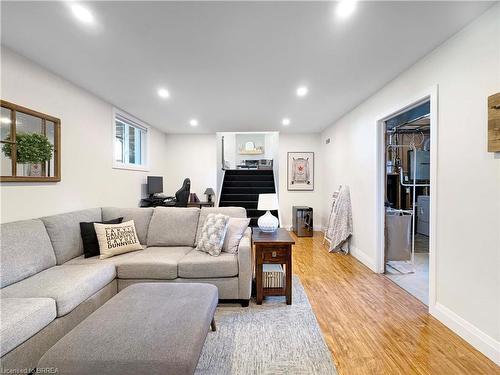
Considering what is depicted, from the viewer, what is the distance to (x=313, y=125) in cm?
548

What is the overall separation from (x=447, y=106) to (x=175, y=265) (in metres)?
2.91

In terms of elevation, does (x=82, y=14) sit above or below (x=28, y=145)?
above

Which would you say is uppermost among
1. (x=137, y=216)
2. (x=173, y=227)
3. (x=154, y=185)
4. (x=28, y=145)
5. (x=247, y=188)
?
(x=28, y=145)

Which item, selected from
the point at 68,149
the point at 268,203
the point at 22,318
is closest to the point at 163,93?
the point at 68,149

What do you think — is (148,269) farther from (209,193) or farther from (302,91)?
(209,193)

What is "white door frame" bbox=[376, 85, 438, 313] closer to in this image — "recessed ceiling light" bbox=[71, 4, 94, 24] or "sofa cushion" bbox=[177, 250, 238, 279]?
"sofa cushion" bbox=[177, 250, 238, 279]

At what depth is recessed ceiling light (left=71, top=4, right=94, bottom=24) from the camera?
1766mm

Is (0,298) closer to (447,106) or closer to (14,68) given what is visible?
(14,68)

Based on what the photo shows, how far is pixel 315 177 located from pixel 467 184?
4.31 meters

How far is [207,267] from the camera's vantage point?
2.48 metres

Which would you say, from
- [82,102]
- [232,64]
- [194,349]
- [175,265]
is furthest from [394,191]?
[82,102]

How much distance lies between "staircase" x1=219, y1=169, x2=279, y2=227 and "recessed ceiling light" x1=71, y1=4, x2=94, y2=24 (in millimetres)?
4659

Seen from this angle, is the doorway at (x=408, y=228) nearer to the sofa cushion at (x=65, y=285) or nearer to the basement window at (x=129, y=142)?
the sofa cushion at (x=65, y=285)

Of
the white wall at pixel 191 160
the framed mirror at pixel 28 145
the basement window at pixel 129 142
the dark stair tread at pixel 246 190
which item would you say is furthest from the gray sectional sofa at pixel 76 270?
the dark stair tread at pixel 246 190
